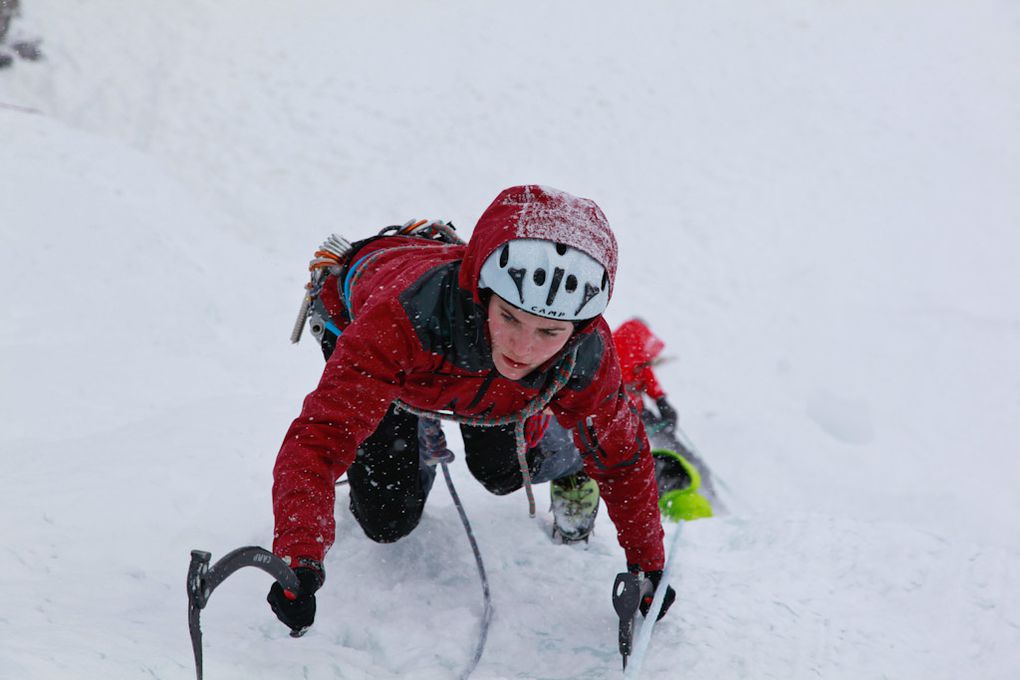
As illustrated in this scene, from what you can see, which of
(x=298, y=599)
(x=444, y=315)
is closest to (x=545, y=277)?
(x=444, y=315)

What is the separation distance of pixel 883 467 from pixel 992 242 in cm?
437

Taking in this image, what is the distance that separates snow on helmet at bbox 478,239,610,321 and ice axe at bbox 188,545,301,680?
36.9 inches

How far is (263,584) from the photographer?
2.81 m

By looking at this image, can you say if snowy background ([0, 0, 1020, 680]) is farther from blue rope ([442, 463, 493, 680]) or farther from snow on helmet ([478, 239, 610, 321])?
snow on helmet ([478, 239, 610, 321])

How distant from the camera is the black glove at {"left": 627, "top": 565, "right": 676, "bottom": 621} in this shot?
272 cm

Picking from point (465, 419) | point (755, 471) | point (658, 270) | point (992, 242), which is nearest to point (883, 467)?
point (755, 471)

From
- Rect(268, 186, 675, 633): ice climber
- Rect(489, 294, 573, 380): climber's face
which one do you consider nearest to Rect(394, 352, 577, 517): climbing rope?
Rect(268, 186, 675, 633): ice climber

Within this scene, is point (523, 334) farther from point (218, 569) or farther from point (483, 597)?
point (483, 597)

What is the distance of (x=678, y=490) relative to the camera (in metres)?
4.84

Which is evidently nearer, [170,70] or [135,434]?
[135,434]

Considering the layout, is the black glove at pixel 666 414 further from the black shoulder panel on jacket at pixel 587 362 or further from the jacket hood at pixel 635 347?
the black shoulder panel on jacket at pixel 587 362

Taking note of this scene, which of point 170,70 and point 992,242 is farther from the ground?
point 992,242

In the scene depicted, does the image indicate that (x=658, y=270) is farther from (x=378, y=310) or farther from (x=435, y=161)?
(x=378, y=310)

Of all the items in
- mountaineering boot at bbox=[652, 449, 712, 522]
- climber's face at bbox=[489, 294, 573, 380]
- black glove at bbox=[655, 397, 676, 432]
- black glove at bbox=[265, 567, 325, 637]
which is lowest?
mountaineering boot at bbox=[652, 449, 712, 522]
